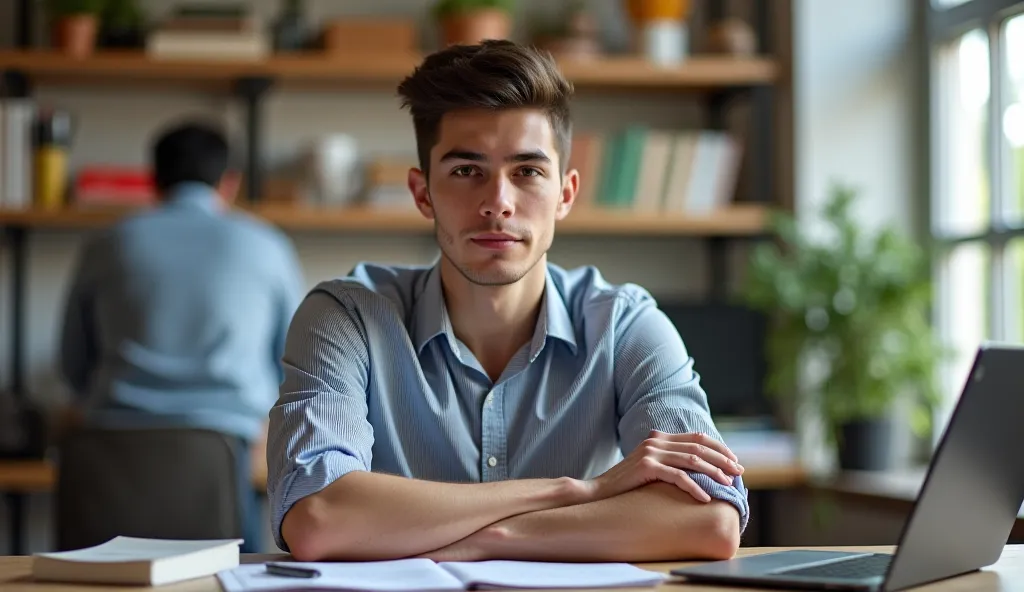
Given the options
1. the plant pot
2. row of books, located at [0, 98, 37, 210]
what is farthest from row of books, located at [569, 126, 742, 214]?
row of books, located at [0, 98, 37, 210]

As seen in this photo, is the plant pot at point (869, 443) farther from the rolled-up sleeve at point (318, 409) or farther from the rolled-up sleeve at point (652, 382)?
the rolled-up sleeve at point (318, 409)

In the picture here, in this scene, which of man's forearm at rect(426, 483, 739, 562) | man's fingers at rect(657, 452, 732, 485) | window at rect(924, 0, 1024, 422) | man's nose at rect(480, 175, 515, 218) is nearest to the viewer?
man's forearm at rect(426, 483, 739, 562)

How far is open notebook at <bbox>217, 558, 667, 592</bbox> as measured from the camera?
1.29 metres

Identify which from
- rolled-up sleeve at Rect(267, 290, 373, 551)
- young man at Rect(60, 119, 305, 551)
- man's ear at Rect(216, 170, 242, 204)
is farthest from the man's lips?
man's ear at Rect(216, 170, 242, 204)

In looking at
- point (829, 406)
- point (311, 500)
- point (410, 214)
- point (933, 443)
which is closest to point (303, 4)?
point (410, 214)

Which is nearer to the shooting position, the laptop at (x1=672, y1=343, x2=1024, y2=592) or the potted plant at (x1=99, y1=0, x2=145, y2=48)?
the laptop at (x1=672, y1=343, x2=1024, y2=592)

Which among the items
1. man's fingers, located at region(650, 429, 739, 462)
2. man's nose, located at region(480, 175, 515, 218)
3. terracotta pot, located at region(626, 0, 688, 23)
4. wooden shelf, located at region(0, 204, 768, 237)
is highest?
terracotta pot, located at region(626, 0, 688, 23)

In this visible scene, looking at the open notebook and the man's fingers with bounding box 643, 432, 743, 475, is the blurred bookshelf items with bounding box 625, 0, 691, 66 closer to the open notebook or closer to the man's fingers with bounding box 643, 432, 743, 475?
the man's fingers with bounding box 643, 432, 743, 475

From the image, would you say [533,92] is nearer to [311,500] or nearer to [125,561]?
[311,500]

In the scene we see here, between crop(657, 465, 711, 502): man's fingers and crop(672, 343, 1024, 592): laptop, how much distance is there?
4.9 inches

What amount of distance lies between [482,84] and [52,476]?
2.14 meters

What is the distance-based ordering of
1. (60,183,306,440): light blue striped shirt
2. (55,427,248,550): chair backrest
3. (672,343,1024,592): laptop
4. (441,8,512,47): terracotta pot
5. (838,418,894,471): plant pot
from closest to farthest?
(672,343,1024,592): laptop, (55,427,248,550): chair backrest, (60,183,306,440): light blue striped shirt, (838,418,894,471): plant pot, (441,8,512,47): terracotta pot

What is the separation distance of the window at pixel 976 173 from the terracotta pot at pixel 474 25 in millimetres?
1292

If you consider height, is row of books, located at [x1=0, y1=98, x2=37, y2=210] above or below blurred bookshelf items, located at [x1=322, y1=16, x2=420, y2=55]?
below
